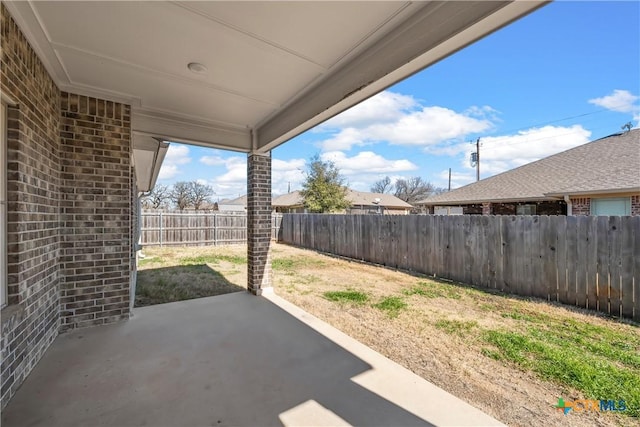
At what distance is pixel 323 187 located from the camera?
19.4m

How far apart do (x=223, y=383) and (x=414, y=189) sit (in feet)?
140

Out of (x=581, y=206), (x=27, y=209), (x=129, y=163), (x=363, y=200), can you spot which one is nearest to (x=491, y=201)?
(x=581, y=206)

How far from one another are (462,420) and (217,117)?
443 cm

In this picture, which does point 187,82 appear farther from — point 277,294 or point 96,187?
point 277,294

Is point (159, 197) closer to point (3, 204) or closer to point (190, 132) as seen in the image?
point (190, 132)

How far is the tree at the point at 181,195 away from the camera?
31141mm

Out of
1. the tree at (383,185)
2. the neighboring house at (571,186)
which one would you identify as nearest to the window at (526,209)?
the neighboring house at (571,186)

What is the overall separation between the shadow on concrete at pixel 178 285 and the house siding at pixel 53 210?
1.23m

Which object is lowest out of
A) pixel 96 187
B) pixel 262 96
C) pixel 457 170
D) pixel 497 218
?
pixel 497 218

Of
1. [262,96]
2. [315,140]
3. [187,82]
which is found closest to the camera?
[187,82]

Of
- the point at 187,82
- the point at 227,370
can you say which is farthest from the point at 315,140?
the point at 227,370

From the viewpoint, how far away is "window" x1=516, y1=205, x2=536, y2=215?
37.0ft

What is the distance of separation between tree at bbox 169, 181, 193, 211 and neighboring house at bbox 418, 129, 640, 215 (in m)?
27.5

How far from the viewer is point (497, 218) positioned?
5383 mm
